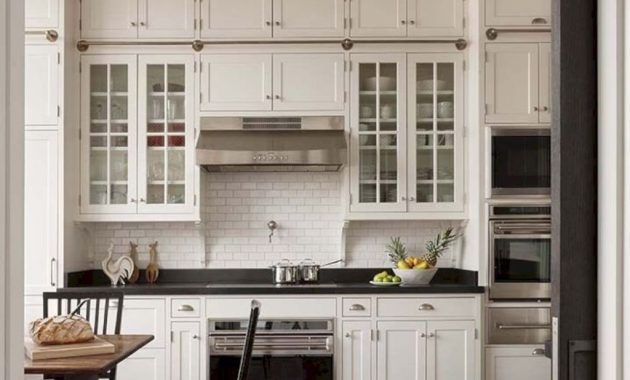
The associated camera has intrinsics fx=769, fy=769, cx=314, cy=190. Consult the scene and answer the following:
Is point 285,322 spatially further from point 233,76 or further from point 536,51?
point 536,51

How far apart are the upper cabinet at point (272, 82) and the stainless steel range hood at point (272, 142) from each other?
0.09 metres

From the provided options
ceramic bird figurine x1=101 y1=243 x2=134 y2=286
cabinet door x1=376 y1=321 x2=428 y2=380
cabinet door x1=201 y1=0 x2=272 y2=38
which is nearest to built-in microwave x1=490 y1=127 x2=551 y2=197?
cabinet door x1=376 y1=321 x2=428 y2=380

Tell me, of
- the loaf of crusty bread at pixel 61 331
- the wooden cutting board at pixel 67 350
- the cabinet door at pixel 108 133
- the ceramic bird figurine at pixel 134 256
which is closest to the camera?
the wooden cutting board at pixel 67 350

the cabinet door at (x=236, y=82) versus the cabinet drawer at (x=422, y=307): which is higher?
the cabinet door at (x=236, y=82)

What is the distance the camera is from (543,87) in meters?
5.04

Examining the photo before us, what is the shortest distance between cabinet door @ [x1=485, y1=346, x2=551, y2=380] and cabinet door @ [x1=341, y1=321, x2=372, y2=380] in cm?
78

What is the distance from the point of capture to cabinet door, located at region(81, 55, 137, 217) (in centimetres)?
521

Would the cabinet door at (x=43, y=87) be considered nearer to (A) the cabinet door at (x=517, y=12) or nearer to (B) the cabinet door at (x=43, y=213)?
(B) the cabinet door at (x=43, y=213)

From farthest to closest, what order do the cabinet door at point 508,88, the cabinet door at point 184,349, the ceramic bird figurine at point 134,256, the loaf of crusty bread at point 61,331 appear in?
1. the ceramic bird figurine at point 134,256
2. the cabinet door at point 508,88
3. the cabinet door at point 184,349
4. the loaf of crusty bread at point 61,331

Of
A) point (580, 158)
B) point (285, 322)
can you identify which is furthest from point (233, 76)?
point (580, 158)

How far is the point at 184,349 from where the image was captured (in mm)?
4934

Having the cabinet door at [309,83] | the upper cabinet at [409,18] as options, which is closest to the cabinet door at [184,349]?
the cabinet door at [309,83]

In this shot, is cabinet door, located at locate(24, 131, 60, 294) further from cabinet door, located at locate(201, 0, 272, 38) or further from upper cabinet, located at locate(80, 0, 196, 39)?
cabinet door, located at locate(201, 0, 272, 38)

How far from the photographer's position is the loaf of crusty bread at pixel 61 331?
310 centimetres
